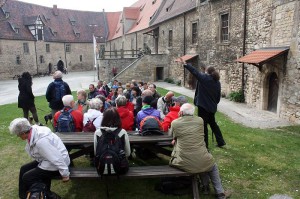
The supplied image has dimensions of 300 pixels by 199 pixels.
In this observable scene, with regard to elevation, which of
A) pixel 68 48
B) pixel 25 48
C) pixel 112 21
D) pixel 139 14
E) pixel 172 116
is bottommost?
pixel 172 116

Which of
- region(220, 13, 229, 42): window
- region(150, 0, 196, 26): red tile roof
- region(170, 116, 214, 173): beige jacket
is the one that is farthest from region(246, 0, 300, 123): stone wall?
region(150, 0, 196, 26): red tile roof

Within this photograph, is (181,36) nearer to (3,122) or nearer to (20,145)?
(3,122)

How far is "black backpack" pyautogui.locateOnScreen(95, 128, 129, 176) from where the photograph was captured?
12.6 feet

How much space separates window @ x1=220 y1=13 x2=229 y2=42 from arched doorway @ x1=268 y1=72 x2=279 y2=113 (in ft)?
15.3

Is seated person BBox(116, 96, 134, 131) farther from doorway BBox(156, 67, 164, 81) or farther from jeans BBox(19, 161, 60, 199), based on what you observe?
doorway BBox(156, 67, 164, 81)

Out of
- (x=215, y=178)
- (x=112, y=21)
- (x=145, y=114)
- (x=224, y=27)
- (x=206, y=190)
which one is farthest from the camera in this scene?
(x=112, y=21)

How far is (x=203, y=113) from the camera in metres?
6.05

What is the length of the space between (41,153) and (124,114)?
6.59 feet

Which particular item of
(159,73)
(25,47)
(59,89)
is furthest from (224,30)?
(25,47)

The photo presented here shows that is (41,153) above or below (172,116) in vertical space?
below

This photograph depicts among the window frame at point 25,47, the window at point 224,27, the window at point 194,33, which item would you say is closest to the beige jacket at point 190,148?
the window at point 224,27

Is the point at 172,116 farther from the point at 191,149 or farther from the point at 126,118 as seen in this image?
the point at 191,149

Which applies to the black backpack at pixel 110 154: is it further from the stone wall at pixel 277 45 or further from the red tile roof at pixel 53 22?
the red tile roof at pixel 53 22

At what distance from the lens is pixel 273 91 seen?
11469 mm
